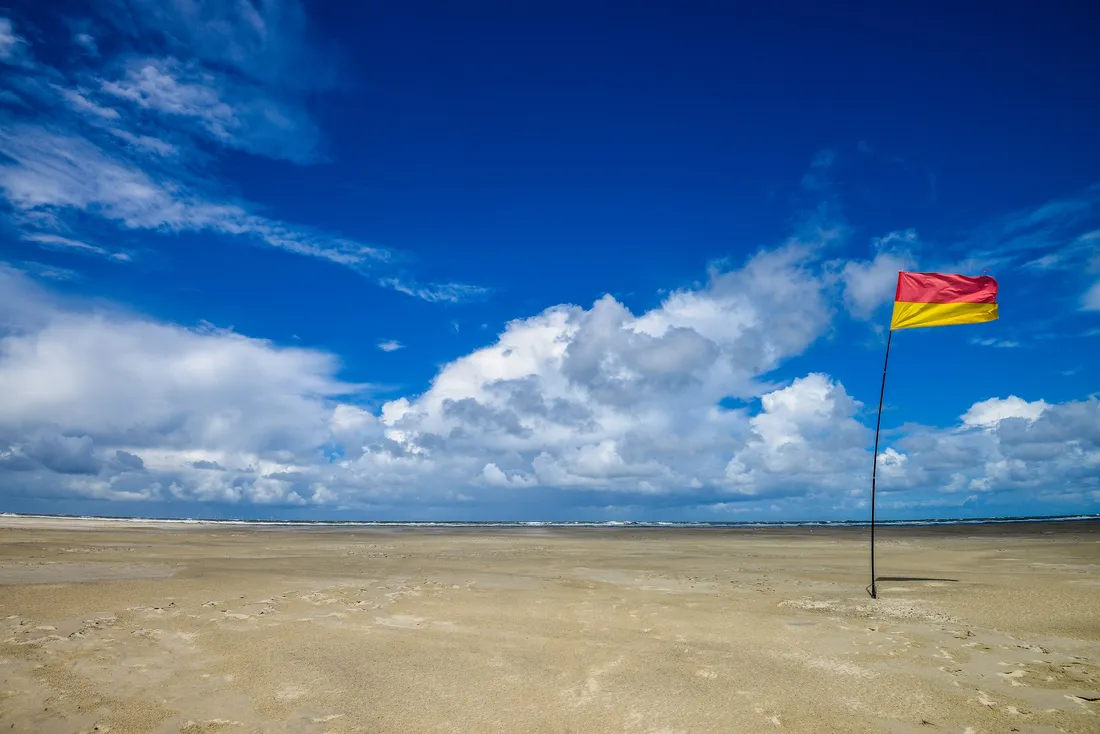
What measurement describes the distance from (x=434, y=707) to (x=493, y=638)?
13.1 ft

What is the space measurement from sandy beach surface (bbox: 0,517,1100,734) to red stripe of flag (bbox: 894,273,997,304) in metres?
8.14

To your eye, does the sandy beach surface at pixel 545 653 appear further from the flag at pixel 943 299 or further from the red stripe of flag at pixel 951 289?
the red stripe of flag at pixel 951 289

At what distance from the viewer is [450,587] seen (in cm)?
1888

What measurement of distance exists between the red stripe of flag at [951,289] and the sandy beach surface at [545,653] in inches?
320

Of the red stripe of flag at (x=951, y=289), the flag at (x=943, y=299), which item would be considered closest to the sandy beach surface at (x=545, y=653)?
the flag at (x=943, y=299)

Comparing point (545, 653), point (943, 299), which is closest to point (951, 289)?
point (943, 299)

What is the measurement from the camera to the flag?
1609 cm

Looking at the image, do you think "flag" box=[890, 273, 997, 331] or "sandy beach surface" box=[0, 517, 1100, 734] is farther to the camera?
"flag" box=[890, 273, 997, 331]

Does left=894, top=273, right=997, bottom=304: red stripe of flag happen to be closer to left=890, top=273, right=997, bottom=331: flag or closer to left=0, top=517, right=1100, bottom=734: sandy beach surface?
left=890, top=273, right=997, bottom=331: flag

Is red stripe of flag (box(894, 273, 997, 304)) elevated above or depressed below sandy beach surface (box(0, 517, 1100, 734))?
above

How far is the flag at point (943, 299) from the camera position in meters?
16.1

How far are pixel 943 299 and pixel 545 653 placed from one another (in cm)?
1427

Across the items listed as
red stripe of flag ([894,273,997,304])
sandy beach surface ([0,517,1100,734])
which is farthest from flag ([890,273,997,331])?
sandy beach surface ([0,517,1100,734])

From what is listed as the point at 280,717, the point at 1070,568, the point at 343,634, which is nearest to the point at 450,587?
the point at 343,634
